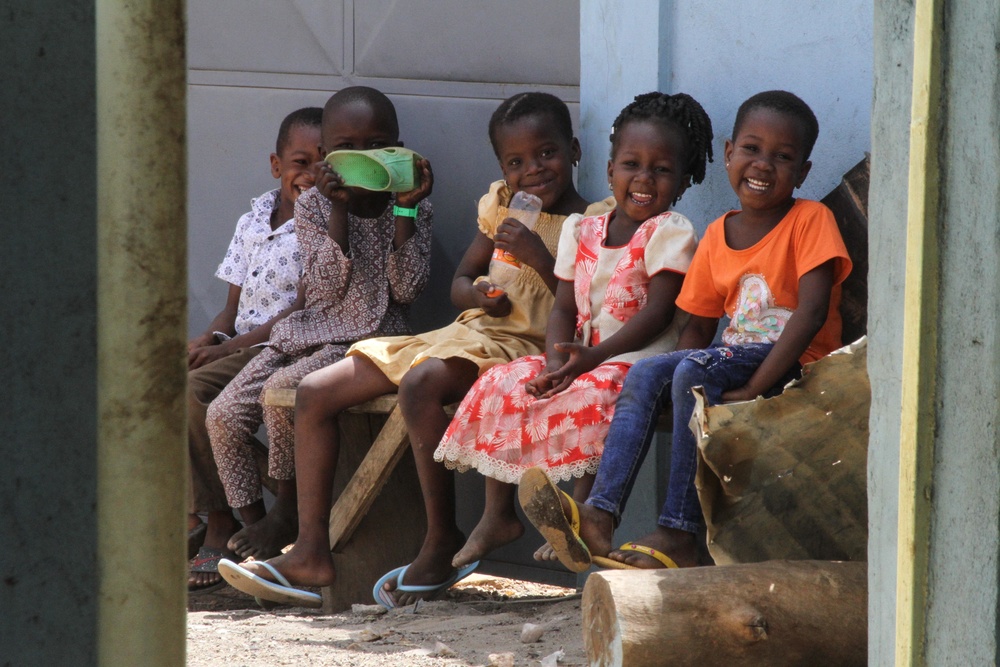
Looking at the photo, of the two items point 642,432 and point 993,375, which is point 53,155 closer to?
point 993,375

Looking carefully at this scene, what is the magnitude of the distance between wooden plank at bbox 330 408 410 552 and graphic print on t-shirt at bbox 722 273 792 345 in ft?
3.86

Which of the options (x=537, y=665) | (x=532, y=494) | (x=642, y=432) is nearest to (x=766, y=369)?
(x=642, y=432)

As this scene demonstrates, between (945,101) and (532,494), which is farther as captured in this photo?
(532,494)

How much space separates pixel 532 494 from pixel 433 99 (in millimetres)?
2544

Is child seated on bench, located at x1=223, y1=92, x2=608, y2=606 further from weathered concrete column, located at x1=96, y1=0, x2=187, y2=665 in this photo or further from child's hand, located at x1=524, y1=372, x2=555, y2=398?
weathered concrete column, located at x1=96, y1=0, x2=187, y2=665

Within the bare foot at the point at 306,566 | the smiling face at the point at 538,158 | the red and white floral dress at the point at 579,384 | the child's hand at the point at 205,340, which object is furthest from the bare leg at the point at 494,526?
the child's hand at the point at 205,340

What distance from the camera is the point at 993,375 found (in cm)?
139

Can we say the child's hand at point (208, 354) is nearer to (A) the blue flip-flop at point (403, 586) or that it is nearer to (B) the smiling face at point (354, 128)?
(B) the smiling face at point (354, 128)

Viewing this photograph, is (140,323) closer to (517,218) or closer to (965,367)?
(965,367)

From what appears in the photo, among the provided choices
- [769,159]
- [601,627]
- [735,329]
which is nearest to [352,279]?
[735,329]

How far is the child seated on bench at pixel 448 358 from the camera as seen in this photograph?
3752mm

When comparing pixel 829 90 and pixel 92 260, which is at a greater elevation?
pixel 829 90

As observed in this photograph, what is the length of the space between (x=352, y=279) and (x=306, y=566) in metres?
1.10

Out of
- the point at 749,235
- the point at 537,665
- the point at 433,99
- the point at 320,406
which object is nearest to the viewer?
the point at 537,665
